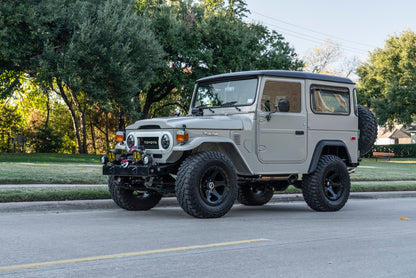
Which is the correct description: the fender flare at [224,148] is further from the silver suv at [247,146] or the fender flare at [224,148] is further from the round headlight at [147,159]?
the round headlight at [147,159]

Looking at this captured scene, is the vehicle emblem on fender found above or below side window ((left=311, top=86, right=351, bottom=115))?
below

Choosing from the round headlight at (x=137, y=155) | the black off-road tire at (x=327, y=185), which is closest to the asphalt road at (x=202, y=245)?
the black off-road tire at (x=327, y=185)

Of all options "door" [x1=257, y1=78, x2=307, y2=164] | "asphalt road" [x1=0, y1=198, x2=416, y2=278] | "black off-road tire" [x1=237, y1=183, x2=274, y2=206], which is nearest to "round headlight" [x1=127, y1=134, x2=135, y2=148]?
"asphalt road" [x1=0, y1=198, x2=416, y2=278]

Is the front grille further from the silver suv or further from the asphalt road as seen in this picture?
the asphalt road

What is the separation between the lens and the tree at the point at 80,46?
78.9ft

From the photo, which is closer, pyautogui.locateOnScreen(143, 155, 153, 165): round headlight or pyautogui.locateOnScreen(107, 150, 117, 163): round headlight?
pyautogui.locateOnScreen(143, 155, 153, 165): round headlight

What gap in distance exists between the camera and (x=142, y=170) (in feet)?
27.8

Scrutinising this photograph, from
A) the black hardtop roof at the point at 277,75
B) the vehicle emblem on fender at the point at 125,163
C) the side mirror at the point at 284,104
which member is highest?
the black hardtop roof at the point at 277,75

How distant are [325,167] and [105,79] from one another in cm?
1817

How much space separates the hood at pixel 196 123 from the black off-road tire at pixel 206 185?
0.49 meters

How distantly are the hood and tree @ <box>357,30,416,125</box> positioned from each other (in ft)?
139

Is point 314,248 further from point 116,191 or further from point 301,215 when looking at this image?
point 116,191

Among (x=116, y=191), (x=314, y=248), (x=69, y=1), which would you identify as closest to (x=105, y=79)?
(x=69, y=1)

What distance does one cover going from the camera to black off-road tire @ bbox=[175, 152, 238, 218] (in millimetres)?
8250
